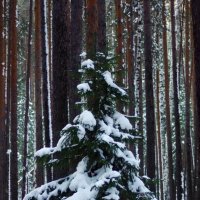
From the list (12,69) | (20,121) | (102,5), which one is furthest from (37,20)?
(20,121)

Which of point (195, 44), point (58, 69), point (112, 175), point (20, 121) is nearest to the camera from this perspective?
point (112, 175)

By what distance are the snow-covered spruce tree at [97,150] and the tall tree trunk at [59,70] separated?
278 cm

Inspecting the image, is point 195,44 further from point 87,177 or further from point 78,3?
point 78,3

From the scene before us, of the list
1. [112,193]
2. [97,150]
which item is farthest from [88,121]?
[112,193]

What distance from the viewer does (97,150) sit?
4.86 m

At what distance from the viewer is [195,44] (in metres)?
6.52

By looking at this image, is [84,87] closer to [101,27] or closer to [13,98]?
[101,27]

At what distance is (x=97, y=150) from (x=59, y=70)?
3601 mm

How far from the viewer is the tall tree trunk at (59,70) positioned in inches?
312

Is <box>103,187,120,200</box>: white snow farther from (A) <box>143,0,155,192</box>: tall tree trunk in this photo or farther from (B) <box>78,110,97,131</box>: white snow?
(A) <box>143,0,155,192</box>: tall tree trunk

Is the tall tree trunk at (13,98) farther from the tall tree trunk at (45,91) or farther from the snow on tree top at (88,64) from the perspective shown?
the snow on tree top at (88,64)

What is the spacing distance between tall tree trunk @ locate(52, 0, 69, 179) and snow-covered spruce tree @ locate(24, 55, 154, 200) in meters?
2.78

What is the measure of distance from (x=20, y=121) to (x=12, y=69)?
1886cm

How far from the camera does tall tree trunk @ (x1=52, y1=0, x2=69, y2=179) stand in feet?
26.0
